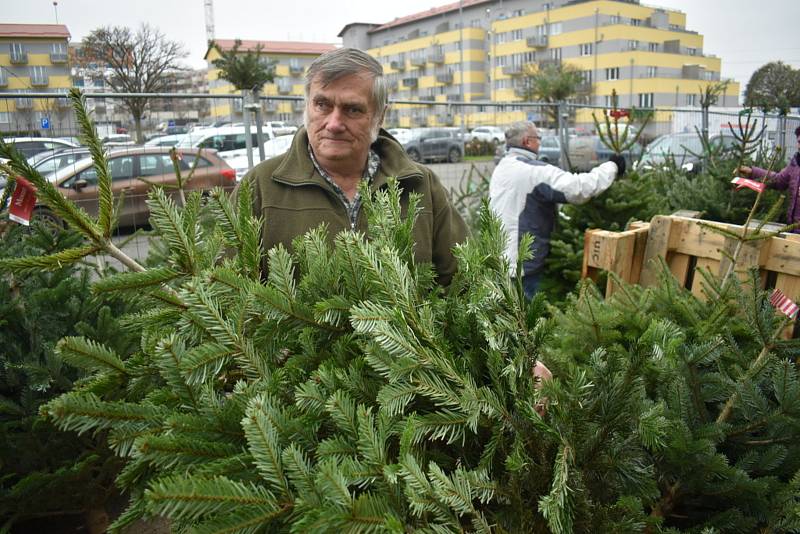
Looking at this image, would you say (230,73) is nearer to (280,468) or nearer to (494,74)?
(280,468)

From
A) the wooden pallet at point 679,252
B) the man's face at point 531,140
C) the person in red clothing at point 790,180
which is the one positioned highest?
the man's face at point 531,140

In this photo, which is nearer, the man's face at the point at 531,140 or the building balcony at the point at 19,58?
the man's face at the point at 531,140

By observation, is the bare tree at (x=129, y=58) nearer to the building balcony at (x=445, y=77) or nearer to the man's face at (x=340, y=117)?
the man's face at (x=340, y=117)

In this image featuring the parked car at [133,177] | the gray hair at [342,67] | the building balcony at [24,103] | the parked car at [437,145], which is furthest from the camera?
the parked car at [437,145]

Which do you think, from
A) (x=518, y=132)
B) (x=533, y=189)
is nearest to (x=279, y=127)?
(x=518, y=132)

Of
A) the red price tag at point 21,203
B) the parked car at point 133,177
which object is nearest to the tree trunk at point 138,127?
the parked car at point 133,177

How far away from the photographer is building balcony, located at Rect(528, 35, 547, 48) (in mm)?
63175

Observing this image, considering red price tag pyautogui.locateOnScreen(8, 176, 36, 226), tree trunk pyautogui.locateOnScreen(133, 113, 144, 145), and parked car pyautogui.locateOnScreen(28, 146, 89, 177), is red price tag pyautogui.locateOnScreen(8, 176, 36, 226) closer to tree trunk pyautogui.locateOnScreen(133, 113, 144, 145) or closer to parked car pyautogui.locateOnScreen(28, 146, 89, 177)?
parked car pyautogui.locateOnScreen(28, 146, 89, 177)

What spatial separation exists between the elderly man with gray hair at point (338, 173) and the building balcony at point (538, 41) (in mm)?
66912

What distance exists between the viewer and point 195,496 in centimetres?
81

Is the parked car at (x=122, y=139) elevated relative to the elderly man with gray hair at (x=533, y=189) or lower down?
elevated

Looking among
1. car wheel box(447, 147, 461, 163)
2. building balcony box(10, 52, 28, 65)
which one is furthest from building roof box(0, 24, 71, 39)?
car wheel box(447, 147, 461, 163)

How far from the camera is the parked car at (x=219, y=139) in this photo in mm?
7262

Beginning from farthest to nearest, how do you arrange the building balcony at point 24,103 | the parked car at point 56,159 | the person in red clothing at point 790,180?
the building balcony at point 24,103
the parked car at point 56,159
the person in red clothing at point 790,180
